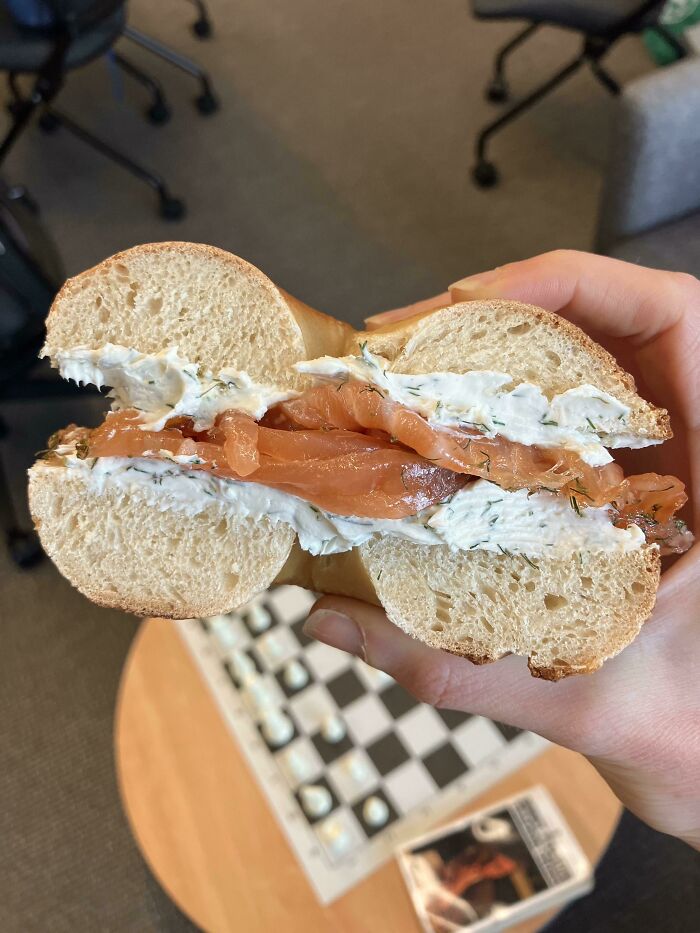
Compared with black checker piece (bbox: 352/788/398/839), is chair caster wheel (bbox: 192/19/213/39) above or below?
above

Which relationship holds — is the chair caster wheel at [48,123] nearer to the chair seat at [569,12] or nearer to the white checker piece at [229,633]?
the chair seat at [569,12]

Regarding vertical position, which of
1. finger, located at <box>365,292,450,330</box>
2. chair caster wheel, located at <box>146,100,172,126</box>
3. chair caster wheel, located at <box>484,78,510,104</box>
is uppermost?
chair caster wheel, located at <box>484,78,510,104</box>

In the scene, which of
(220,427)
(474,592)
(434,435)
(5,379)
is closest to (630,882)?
(474,592)

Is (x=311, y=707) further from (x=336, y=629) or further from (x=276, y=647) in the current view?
(x=336, y=629)

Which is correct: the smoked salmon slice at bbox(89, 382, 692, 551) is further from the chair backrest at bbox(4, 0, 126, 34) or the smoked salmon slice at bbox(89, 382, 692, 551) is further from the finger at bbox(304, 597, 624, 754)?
the chair backrest at bbox(4, 0, 126, 34)

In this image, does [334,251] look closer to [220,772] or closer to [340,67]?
[340,67]

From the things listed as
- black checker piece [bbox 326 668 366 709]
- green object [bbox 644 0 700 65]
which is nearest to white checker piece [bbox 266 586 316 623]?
black checker piece [bbox 326 668 366 709]
